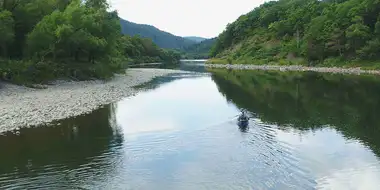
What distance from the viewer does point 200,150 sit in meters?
19.4

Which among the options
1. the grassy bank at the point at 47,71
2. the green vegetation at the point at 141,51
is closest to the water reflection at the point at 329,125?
the grassy bank at the point at 47,71

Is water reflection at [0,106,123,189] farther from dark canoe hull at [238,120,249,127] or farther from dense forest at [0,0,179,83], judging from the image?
dense forest at [0,0,179,83]

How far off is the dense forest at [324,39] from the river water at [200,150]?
2033 inches

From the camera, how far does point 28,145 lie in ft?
65.7

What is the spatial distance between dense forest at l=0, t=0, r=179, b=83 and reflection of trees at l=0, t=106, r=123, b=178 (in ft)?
70.8

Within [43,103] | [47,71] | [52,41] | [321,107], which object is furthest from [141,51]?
[321,107]

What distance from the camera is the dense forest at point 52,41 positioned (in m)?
46.8

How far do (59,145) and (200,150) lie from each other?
7.70 metres

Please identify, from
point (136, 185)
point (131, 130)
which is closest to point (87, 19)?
point (131, 130)

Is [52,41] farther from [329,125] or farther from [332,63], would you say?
[332,63]

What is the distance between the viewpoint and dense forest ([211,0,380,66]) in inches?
3132

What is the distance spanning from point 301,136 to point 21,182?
15.4m

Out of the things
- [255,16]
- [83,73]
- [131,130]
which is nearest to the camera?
[131,130]

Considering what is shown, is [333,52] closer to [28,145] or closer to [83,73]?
[83,73]
